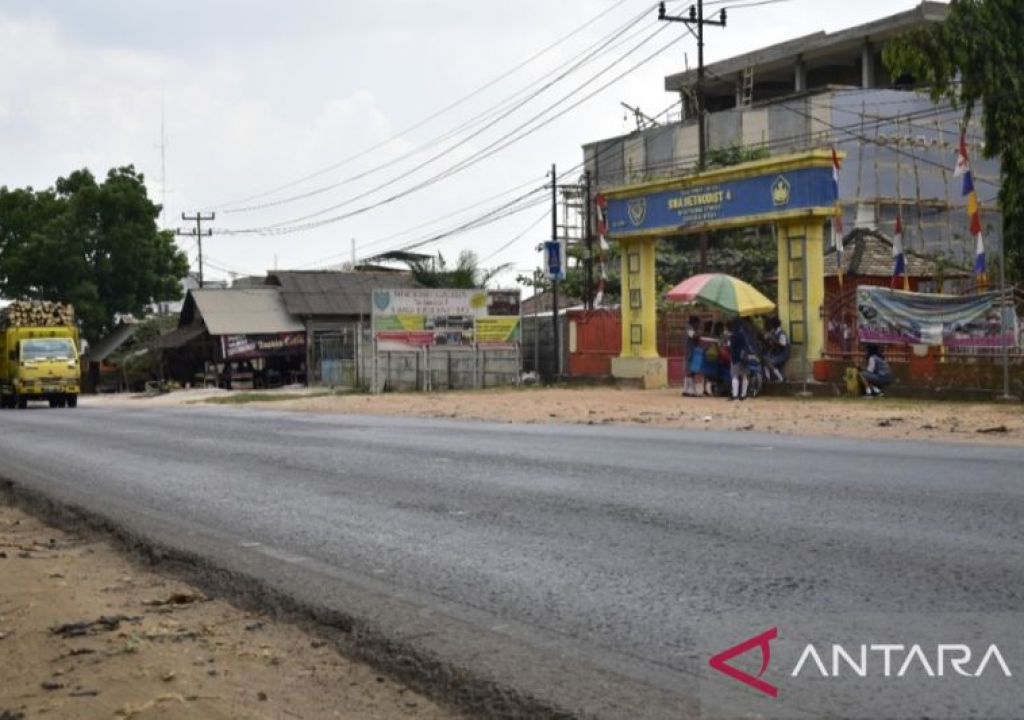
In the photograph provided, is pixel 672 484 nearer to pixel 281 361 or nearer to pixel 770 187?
pixel 770 187

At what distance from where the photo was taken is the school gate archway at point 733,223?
2652 cm

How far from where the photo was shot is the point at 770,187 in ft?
89.9

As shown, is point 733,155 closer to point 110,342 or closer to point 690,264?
point 690,264

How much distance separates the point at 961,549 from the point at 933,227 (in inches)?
1873

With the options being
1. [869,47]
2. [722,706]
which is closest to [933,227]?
[869,47]

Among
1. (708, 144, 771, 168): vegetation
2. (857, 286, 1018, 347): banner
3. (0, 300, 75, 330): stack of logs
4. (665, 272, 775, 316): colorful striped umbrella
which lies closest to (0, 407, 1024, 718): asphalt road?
(857, 286, 1018, 347): banner

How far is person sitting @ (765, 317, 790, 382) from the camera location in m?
26.7

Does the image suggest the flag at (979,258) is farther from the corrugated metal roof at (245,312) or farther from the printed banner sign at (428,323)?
the corrugated metal roof at (245,312)

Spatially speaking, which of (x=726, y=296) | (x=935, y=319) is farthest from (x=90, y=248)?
(x=935, y=319)

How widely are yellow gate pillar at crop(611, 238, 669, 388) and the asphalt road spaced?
16956mm

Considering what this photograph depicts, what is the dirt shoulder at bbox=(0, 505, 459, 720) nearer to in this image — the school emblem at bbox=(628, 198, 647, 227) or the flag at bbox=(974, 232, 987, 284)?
the flag at bbox=(974, 232, 987, 284)

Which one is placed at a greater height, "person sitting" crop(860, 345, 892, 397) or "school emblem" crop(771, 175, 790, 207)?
"school emblem" crop(771, 175, 790, 207)

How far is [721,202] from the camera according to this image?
29.1m

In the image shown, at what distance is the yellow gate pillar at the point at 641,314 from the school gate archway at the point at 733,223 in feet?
0.09
